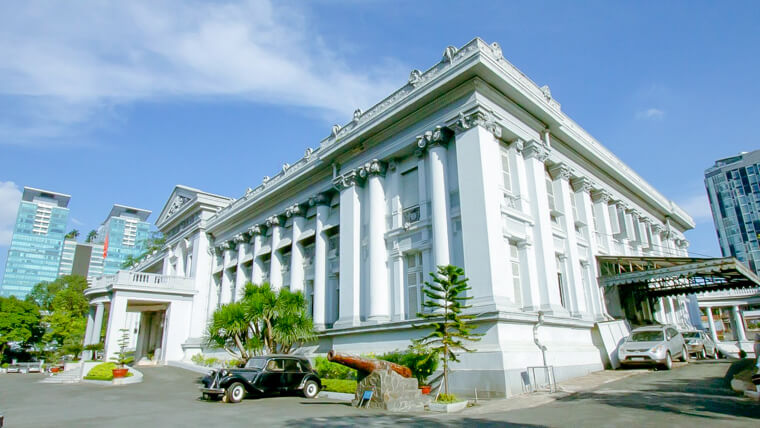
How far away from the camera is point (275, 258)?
2964 cm

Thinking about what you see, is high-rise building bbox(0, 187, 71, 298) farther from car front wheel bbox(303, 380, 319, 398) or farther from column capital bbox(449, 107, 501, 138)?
column capital bbox(449, 107, 501, 138)

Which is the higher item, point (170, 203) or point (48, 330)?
point (170, 203)

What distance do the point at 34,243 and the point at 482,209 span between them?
200829 millimetres

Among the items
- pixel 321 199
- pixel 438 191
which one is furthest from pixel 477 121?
pixel 321 199

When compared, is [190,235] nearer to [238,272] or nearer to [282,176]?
[238,272]

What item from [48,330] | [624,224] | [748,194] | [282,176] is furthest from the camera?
[748,194]

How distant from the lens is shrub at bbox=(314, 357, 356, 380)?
704 inches

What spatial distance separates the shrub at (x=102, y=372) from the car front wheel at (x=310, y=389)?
13367 mm

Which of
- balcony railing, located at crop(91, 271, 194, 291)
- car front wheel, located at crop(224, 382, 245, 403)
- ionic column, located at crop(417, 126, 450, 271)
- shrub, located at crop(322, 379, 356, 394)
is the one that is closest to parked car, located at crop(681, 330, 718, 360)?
ionic column, located at crop(417, 126, 450, 271)

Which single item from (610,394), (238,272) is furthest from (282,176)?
(610,394)

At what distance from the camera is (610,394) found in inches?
482

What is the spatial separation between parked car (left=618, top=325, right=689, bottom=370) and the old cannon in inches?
391

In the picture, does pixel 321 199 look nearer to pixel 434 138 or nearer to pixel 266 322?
pixel 266 322

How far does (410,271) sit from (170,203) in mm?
33844
